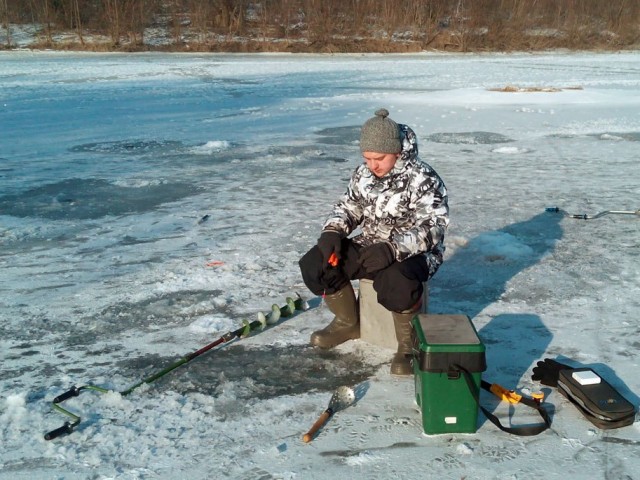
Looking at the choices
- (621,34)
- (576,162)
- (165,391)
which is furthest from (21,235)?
(621,34)

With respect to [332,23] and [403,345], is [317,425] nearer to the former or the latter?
[403,345]

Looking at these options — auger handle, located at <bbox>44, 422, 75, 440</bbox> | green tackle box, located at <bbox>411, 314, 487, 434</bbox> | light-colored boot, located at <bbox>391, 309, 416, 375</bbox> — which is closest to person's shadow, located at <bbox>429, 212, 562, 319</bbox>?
light-colored boot, located at <bbox>391, 309, 416, 375</bbox>

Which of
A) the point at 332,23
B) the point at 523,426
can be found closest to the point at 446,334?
the point at 523,426

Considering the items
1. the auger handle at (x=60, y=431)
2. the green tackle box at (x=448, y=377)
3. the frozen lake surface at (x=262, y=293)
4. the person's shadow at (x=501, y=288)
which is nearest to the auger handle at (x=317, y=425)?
the frozen lake surface at (x=262, y=293)

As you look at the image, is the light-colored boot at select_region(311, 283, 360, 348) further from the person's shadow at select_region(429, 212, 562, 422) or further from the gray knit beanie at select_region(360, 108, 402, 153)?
the gray knit beanie at select_region(360, 108, 402, 153)

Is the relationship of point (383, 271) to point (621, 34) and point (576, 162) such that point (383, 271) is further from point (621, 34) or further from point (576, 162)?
point (621, 34)

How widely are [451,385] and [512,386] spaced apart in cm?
70

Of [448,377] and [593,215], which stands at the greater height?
[448,377]

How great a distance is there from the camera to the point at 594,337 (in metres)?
4.09

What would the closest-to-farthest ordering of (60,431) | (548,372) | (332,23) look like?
(60,431), (548,372), (332,23)

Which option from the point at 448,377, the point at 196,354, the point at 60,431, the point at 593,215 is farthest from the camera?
the point at 593,215

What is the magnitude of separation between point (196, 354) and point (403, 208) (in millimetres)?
1362

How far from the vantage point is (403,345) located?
12.3 feet

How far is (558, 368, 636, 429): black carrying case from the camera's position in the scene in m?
3.10
